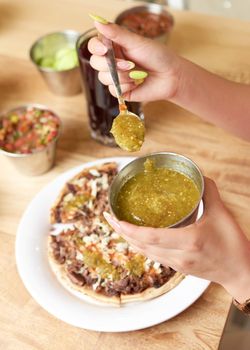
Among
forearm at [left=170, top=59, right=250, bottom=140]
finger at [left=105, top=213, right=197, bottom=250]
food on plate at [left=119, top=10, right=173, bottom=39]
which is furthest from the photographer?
food on plate at [left=119, top=10, right=173, bottom=39]

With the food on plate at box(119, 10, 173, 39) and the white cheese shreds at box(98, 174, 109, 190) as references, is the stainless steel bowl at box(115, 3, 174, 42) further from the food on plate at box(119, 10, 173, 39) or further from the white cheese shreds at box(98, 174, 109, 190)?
the white cheese shreds at box(98, 174, 109, 190)

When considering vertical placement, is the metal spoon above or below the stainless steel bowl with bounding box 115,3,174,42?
above

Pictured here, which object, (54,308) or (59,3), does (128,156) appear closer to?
(54,308)

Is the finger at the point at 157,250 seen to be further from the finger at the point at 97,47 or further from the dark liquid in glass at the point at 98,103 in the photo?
→ the dark liquid in glass at the point at 98,103

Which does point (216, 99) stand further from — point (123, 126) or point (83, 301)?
point (83, 301)

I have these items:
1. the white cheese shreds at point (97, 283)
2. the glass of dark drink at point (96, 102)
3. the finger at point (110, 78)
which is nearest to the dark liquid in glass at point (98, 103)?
the glass of dark drink at point (96, 102)

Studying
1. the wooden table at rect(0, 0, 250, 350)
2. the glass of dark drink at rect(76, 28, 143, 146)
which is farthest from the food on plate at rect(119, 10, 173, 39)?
the glass of dark drink at rect(76, 28, 143, 146)

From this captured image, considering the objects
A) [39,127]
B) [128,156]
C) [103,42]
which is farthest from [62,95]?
[103,42]
